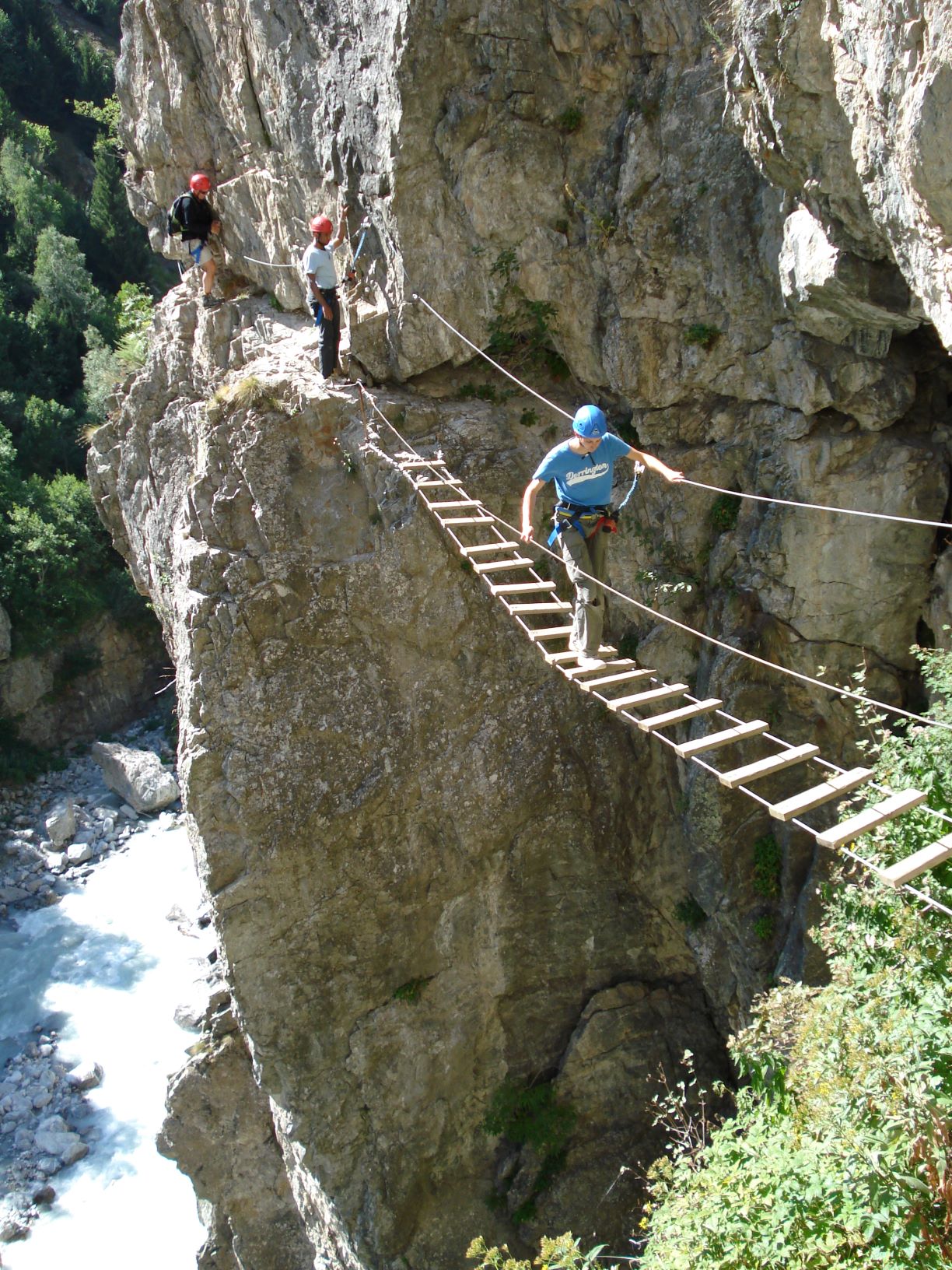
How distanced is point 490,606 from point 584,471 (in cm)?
347

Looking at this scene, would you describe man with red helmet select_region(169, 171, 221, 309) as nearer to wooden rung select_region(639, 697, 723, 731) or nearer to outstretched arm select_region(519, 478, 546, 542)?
outstretched arm select_region(519, 478, 546, 542)

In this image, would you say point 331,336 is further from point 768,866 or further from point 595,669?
point 768,866

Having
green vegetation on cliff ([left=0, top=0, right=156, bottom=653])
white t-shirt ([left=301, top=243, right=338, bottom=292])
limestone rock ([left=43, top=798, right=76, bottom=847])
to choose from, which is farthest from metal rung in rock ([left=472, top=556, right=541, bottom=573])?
limestone rock ([left=43, top=798, right=76, bottom=847])

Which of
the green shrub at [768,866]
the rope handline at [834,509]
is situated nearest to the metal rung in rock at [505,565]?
the rope handline at [834,509]

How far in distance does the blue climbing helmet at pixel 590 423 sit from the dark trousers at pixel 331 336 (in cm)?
449

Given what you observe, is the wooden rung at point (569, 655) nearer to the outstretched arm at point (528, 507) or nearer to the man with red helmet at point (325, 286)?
the outstretched arm at point (528, 507)

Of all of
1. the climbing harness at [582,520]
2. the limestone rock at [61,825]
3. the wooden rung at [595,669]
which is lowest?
the limestone rock at [61,825]

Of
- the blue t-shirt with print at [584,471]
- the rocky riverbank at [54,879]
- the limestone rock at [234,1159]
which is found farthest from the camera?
the rocky riverbank at [54,879]

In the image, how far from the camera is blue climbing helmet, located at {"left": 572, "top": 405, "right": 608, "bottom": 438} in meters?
7.36

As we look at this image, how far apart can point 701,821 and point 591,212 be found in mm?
6556

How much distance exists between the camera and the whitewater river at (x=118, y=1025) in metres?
14.9

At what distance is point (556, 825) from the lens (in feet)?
37.0

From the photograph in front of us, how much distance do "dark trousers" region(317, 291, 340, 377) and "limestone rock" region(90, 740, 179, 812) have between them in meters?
14.8

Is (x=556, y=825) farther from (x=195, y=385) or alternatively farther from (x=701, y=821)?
(x=195, y=385)
